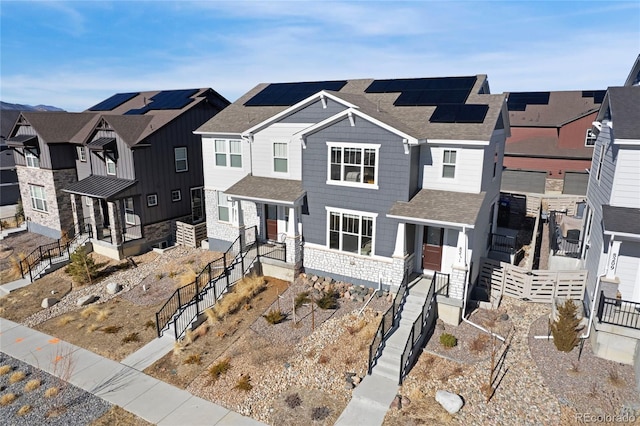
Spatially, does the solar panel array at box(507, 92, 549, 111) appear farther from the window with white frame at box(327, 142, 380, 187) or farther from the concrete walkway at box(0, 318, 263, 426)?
the concrete walkway at box(0, 318, 263, 426)

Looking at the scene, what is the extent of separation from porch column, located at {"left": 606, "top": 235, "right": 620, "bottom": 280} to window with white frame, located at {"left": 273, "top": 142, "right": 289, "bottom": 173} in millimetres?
13371

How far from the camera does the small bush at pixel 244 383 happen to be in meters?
12.1

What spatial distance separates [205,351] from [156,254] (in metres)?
11.4

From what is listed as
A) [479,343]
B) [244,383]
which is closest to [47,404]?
[244,383]

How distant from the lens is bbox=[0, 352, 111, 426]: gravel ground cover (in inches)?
446

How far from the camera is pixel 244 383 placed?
40.1ft

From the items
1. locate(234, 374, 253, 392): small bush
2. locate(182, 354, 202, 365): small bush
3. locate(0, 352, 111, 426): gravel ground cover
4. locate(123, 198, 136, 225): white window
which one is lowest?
locate(0, 352, 111, 426): gravel ground cover

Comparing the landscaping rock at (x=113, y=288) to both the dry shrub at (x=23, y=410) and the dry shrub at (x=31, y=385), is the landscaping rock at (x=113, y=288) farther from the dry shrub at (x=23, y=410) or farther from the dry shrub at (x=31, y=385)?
the dry shrub at (x=23, y=410)

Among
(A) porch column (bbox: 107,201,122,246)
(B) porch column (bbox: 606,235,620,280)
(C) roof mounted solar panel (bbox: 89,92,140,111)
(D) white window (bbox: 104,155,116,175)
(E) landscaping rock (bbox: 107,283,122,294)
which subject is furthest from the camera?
(C) roof mounted solar panel (bbox: 89,92,140,111)

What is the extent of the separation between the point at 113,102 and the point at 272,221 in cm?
2141

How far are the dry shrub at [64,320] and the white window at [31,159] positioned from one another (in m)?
15.1

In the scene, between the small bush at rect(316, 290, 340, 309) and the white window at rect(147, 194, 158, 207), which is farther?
the white window at rect(147, 194, 158, 207)

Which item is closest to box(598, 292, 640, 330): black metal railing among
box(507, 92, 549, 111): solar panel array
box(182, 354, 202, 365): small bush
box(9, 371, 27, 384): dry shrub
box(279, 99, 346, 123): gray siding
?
box(279, 99, 346, 123): gray siding

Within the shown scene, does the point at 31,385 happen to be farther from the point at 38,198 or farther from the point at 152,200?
the point at 38,198
